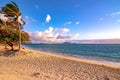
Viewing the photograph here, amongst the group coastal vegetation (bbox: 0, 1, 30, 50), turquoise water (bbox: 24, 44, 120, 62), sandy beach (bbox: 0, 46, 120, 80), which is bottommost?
turquoise water (bbox: 24, 44, 120, 62)

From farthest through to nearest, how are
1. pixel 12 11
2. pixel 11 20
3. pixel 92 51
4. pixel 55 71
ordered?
pixel 92 51, pixel 11 20, pixel 12 11, pixel 55 71

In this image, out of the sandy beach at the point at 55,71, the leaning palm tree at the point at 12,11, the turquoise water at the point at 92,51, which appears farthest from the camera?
the turquoise water at the point at 92,51

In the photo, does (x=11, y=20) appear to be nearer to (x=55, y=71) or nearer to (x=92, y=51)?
(x=55, y=71)

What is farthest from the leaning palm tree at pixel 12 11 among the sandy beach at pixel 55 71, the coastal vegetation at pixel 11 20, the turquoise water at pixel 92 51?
the turquoise water at pixel 92 51

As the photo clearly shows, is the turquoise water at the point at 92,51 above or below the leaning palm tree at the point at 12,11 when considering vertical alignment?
below

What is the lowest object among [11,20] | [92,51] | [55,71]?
[92,51]

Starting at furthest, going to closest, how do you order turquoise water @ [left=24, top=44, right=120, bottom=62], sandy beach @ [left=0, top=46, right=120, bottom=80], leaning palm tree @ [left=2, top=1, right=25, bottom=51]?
1. turquoise water @ [left=24, top=44, right=120, bottom=62]
2. leaning palm tree @ [left=2, top=1, right=25, bottom=51]
3. sandy beach @ [left=0, top=46, right=120, bottom=80]

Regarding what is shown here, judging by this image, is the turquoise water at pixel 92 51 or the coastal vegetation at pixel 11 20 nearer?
the coastal vegetation at pixel 11 20

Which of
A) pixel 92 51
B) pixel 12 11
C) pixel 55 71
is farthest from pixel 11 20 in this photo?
pixel 92 51

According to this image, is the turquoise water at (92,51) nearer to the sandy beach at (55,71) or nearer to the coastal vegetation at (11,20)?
the sandy beach at (55,71)

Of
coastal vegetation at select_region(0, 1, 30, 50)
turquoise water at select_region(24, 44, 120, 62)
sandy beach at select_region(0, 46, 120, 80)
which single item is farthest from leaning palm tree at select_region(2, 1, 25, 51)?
turquoise water at select_region(24, 44, 120, 62)

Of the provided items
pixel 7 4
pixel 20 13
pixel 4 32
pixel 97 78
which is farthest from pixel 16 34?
pixel 97 78

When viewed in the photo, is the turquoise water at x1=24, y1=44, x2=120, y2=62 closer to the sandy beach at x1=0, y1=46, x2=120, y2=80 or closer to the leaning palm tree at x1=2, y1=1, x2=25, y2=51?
the sandy beach at x1=0, y1=46, x2=120, y2=80

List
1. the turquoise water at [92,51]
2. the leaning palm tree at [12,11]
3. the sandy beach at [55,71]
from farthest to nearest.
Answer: the turquoise water at [92,51] → the leaning palm tree at [12,11] → the sandy beach at [55,71]
